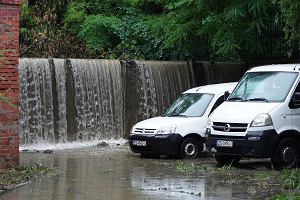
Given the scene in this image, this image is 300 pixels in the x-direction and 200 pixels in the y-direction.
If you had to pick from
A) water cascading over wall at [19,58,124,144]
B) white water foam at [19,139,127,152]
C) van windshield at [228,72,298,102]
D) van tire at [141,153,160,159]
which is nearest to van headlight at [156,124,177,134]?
van tire at [141,153,160,159]

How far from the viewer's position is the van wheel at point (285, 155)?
1430 cm

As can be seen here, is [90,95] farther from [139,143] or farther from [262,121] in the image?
[262,121]

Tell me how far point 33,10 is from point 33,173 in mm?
18485

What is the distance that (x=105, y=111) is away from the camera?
23.3 meters

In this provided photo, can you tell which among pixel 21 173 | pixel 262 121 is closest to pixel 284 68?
pixel 262 121

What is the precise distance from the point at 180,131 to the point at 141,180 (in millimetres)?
3974

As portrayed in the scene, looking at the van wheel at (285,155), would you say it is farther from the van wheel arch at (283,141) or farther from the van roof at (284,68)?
the van roof at (284,68)

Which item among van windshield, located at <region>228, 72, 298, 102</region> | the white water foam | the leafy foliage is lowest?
the white water foam

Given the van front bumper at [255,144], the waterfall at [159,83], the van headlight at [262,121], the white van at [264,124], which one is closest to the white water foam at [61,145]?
the waterfall at [159,83]

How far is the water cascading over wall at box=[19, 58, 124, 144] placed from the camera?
21625 millimetres

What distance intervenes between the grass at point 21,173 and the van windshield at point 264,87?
453 centimetres

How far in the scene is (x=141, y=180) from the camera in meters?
13.1

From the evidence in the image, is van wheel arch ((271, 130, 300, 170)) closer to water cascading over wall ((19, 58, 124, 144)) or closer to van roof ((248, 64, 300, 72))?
van roof ((248, 64, 300, 72))

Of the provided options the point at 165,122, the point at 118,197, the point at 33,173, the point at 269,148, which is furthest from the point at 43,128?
the point at 118,197
